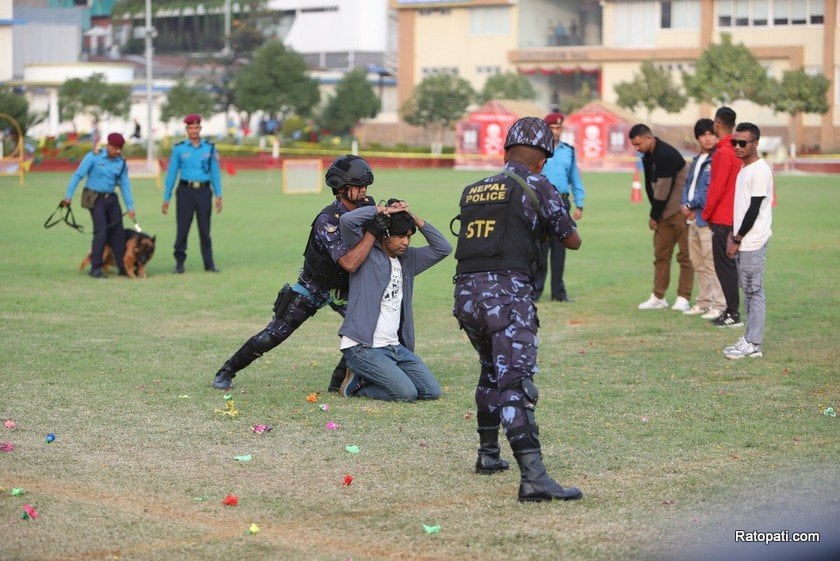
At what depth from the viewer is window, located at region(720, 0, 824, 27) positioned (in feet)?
230

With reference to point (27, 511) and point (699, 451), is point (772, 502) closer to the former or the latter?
point (699, 451)

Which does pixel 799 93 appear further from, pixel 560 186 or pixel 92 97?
pixel 560 186

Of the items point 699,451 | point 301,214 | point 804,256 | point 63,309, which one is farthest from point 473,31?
point 699,451

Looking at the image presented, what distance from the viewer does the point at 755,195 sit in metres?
10.7

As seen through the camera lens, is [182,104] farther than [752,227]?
Yes

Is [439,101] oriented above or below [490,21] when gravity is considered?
below

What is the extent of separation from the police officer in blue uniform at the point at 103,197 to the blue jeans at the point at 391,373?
875cm

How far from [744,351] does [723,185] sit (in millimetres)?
1892

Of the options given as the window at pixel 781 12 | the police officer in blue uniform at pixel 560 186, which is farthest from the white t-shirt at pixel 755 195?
the window at pixel 781 12

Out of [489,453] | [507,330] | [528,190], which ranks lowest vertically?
[489,453]

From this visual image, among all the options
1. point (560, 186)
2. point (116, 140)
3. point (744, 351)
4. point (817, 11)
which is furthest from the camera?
point (817, 11)

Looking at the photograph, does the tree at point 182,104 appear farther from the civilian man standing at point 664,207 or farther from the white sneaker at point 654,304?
the civilian man standing at point 664,207

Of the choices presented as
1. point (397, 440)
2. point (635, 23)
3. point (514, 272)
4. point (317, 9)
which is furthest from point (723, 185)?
point (317, 9)

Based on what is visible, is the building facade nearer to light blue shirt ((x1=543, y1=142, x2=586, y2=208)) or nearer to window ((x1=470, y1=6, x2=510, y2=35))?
window ((x1=470, y1=6, x2=510, y2=35))
